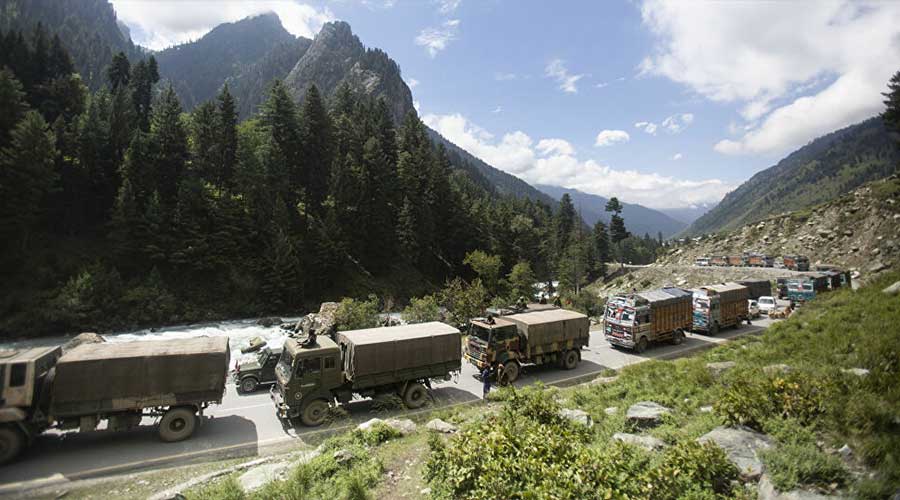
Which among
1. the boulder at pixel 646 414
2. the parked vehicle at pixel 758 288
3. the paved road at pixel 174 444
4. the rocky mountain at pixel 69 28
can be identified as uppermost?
the rocky mountain at pixel 69 28

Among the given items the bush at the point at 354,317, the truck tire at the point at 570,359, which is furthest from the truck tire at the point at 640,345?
the bush at the point at 354,317

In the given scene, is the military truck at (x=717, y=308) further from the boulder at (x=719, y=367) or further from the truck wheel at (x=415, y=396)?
the truck wheel at (x=415, y=396)

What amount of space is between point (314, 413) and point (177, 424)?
14.4 ft

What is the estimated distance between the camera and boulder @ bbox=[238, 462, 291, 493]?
29.8 feet

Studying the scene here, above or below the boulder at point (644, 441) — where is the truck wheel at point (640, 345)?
below

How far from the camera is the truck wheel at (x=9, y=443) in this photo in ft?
36.5

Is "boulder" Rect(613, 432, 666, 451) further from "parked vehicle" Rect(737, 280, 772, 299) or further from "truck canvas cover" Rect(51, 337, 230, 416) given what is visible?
"parked vehicle" Rect(737, 280, 772, 299)

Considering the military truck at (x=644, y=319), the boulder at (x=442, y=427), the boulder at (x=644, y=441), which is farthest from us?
the military truck at (x=644, y=319)

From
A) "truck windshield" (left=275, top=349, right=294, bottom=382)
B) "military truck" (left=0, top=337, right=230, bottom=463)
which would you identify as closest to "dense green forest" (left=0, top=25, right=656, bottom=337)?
"truck windshield" (left=275, top=349, right=294, bottom=382)

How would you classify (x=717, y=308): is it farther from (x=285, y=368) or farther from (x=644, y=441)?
(x=285, y=368)

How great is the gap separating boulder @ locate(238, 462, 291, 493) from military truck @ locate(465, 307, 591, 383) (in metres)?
10.3

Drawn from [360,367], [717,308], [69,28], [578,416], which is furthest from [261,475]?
[69,28]

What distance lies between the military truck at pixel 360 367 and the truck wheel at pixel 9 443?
6.86 meters

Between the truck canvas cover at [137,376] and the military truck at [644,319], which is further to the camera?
the military truck at [644,319]
